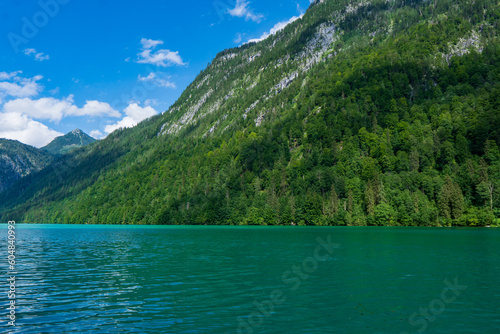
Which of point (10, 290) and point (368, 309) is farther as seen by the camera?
point (10, 290)

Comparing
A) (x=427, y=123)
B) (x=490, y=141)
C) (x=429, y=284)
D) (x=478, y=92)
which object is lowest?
(x=429, y=284)

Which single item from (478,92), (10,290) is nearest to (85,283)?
(10,290)

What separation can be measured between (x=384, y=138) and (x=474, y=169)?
48.3 meters

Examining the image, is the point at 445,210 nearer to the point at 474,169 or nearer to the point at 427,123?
the point at 474,169

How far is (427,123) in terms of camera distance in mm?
171500

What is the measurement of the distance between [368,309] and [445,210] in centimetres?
11869

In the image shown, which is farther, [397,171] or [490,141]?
[397,171]

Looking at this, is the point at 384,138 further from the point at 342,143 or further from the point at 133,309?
the point at 133,309

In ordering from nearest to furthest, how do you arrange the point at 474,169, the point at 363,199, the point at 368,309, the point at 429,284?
the point at 368,309, the point at 429,284, the point at 474,169, the point at 363,199

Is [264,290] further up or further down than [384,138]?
further down

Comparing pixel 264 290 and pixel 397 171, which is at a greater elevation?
pixel 397 171

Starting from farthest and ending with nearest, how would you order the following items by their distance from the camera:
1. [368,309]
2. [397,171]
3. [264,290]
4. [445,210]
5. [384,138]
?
[384,138] < [397,171] < [445,210] < [264,290] < [368,309]

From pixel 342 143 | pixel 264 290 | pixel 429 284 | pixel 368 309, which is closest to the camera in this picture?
pixel 368 309

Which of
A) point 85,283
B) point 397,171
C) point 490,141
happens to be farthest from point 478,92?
point 85,283
